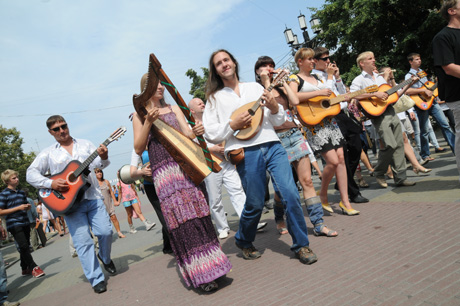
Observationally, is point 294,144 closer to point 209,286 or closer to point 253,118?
point 253,118

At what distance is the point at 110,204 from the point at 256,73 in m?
6.17

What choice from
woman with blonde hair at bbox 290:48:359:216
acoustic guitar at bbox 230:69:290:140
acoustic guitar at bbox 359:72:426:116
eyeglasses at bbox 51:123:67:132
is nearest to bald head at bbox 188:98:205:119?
woman with blonde hair at bbox 290:48:359:216

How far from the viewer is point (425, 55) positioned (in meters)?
18.4

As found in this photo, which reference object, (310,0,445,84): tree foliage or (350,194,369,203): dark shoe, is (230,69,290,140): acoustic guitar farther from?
(310,0,445,84): tree foliage

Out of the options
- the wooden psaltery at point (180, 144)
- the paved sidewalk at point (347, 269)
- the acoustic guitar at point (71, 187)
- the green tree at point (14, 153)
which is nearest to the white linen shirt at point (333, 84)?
the paved sidewalk at point (347, 269)

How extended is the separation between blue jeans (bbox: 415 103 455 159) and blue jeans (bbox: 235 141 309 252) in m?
4.99

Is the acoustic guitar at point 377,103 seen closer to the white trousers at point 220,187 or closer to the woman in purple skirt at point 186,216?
the white trousers at point 220,187

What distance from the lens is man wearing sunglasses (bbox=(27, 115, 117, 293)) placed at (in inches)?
182

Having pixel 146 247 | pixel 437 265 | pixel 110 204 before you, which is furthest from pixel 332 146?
pixel 110 204

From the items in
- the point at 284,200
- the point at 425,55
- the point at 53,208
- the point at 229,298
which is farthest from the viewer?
the point at 425,55

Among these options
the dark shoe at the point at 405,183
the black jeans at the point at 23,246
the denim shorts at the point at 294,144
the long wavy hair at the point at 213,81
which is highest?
the long wavy hair at the point at 213,81

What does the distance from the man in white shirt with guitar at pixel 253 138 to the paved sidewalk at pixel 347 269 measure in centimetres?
43

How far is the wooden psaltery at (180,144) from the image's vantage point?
11.1ft

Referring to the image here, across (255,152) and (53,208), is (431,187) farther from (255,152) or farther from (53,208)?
(53,208)
